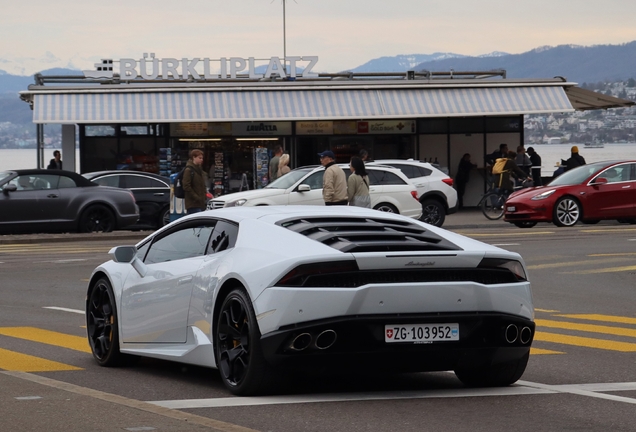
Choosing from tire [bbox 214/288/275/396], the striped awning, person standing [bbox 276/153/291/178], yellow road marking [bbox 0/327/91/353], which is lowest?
yellow road marking [bbox 0/327/91/353]

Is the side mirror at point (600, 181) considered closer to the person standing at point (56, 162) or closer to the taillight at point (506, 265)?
the person standing at point (56, 162)

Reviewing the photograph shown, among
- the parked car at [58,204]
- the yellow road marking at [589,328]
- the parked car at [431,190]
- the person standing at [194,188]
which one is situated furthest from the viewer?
the parked car at [431,190]

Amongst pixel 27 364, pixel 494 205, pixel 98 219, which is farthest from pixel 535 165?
pixel 27 364

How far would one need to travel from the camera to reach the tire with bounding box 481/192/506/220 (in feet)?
101

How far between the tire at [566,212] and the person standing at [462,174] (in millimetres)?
10569

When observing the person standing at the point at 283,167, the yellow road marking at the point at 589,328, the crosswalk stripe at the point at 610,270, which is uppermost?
the person standing at the point at 283,167

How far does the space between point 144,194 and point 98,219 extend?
231cm

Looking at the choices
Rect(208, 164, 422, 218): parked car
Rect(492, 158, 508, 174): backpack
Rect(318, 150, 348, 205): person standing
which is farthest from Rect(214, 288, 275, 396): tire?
Rect(492, 158, 508, 174): backpack

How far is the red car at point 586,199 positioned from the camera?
88.6 ft

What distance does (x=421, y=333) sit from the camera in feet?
23.5

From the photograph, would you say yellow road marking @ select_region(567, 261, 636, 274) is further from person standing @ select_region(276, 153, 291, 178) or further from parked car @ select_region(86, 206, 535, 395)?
person standing @ select_region(276, 153, 291, 178)

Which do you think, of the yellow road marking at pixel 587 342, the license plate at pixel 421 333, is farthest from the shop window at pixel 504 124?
the license plate at pixel 421 333

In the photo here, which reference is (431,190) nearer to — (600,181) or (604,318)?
(600,181)

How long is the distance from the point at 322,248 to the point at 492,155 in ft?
101
